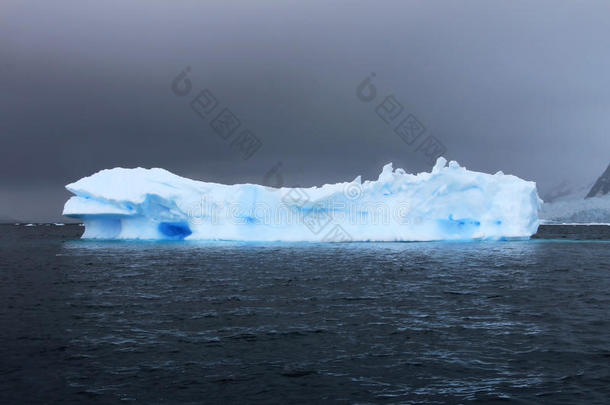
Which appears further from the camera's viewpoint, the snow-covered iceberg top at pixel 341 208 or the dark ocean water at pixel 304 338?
the snow-covered iceberg top at pixel 341 208

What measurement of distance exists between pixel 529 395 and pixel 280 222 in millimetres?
30926

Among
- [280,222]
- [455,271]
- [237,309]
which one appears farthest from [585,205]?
[237,309]

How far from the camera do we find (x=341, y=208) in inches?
1428

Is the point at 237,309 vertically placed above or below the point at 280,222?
below

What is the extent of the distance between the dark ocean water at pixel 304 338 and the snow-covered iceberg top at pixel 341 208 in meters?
17.8

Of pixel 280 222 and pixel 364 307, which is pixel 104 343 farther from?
pixel 280 222

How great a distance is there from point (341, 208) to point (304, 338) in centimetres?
2752

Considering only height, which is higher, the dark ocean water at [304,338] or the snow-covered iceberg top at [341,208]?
the snow-covered iceberg top at [341,208]

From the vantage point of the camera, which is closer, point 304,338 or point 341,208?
point 304,338

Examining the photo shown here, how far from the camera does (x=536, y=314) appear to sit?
11.2m

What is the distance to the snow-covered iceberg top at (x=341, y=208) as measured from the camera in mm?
35281

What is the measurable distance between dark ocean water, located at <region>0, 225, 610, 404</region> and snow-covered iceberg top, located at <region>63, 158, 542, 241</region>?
1776cm

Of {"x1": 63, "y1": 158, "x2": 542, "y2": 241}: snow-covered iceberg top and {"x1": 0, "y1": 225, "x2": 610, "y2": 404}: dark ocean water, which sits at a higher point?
{"x1": 63, "y1": 158, "x2": 542, "y2": 241}: snow-covered iceberg top

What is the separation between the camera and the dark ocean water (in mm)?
6395
